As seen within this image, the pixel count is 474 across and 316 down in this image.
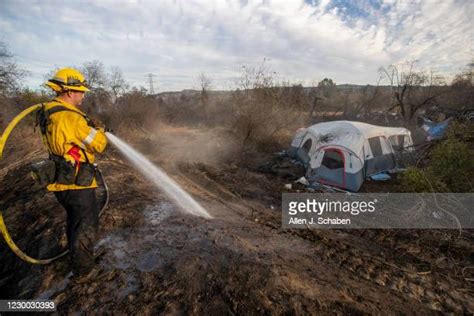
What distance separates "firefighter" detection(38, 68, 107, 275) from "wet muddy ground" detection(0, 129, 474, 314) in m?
0.63

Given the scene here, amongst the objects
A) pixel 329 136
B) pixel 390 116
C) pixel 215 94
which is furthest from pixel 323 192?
pixel 215 94

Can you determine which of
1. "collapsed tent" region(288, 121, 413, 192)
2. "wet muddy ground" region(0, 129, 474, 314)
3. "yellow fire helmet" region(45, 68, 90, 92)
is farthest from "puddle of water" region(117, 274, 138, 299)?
"collapsed tent" region(288, 121, 413, 192)

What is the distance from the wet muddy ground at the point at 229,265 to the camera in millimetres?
3014

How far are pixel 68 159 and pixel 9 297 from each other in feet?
7.79

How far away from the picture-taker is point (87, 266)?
328 centimetres

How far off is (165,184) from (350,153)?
7.03m

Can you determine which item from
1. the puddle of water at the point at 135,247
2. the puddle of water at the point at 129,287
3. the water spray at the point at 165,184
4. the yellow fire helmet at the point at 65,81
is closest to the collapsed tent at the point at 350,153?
the water spray at the point at 165,184

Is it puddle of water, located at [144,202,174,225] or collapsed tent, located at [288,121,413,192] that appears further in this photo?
collapsed tent, located at [288,121,413,192]

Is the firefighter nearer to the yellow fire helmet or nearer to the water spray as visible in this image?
the yellow fire helmet

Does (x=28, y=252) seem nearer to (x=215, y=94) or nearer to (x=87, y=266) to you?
(x=87, y=266)

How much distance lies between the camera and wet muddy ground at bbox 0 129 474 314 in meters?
3.01

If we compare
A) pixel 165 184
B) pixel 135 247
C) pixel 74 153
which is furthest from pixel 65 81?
pixel 165 184

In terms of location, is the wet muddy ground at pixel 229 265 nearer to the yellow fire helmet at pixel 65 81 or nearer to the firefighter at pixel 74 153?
the firefighter at pixel 74 153

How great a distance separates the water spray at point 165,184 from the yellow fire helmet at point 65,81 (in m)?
1.75
